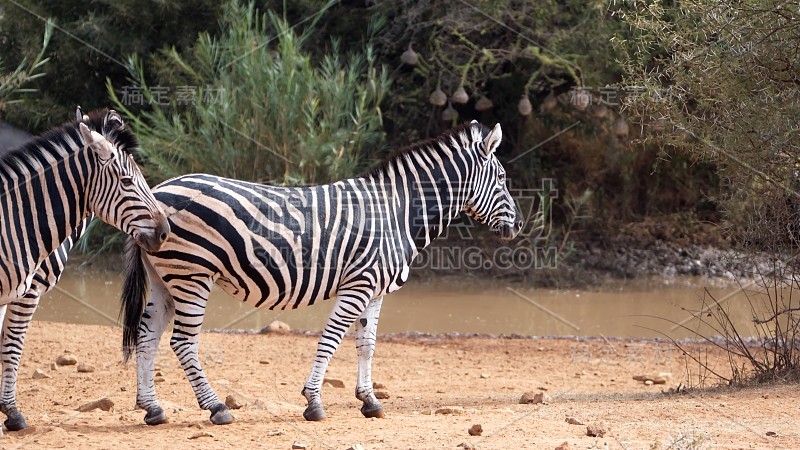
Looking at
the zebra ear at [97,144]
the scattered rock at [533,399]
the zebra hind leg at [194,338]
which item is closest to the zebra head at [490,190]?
the scattered rock at [533,399]

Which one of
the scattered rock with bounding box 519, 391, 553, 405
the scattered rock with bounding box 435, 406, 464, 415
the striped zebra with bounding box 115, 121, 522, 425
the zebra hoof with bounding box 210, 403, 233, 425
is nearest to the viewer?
the striped zebra with bounding box 115, 121, 522, 425

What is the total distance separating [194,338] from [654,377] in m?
4.41

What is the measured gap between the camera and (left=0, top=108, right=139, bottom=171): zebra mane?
5188 millimetres

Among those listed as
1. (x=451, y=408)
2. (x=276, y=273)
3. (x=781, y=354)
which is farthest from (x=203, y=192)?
(x=781, y=354)

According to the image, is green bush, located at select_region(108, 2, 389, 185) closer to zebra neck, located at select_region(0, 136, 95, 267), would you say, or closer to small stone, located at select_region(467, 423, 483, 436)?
zebra neck, located at select_region(0, 136, 95, 267)

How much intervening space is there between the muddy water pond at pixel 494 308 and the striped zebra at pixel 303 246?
4.55 m

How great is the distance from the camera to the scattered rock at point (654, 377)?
8.30m

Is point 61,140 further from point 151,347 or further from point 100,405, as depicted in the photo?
point 100,405

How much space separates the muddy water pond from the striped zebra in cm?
455

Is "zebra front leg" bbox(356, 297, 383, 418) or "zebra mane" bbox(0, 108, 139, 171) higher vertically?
"zebra mane" bbox(0, 108, 139, 171)

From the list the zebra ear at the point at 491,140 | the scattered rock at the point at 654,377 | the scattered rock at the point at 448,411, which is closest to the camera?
the scattered rock at the point at 448,411

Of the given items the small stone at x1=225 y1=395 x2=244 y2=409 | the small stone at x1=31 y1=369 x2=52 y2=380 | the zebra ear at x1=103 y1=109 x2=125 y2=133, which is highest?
the zebra ear at x1=103 y1=109 x2=125 y2=133

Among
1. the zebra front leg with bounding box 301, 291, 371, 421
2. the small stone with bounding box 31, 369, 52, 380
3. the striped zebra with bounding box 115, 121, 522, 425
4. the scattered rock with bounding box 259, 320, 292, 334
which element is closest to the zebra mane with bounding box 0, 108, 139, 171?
the striped zebra with bounding box 115, 121, 522, 425

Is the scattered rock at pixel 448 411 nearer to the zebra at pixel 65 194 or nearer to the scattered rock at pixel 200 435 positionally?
the scattered rock at pixel 200 435
